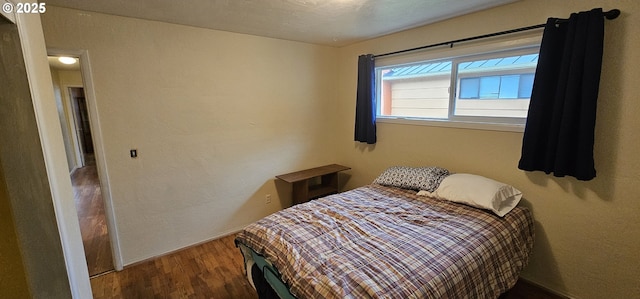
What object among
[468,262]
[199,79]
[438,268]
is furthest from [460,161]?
[199,79]

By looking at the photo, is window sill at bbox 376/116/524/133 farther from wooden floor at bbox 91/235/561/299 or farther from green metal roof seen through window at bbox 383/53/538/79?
wooden floor at bbox 91/235/561/299

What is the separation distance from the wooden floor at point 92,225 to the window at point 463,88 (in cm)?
322

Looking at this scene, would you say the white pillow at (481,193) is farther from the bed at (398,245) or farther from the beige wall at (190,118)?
the beige wall at (190,118)

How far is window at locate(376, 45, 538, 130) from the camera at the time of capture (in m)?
2.10

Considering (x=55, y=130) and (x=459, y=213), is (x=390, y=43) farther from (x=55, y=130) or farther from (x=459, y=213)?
(x=55, y=130)

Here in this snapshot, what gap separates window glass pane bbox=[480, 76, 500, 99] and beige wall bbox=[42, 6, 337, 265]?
1842 mm

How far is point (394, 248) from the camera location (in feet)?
5.04

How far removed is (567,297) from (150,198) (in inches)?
139

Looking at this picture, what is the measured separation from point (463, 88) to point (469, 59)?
261 mm

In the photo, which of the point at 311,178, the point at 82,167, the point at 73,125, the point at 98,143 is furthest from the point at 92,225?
the point at 73,125

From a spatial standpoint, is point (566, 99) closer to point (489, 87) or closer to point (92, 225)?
point (489, 87)

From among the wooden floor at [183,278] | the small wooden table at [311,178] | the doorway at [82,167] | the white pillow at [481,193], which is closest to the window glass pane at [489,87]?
the white pillow at [481,193]

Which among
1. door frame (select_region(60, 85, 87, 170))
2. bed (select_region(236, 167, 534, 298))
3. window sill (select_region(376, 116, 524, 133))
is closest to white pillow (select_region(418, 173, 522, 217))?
bed (select_region(236, 167, 534, 298))

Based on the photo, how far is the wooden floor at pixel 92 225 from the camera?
244 centimetres
